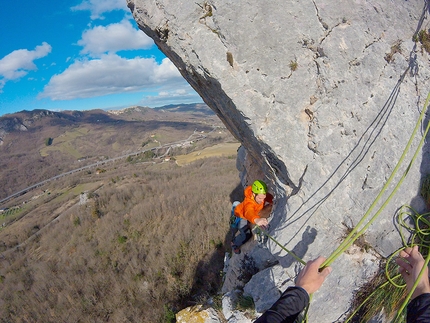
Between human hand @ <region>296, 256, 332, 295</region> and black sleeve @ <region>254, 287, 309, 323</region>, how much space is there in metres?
0.10

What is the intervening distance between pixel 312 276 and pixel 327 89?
3.01 meters

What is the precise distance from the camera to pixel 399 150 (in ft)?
12.6

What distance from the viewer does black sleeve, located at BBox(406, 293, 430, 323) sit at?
1.88 metres

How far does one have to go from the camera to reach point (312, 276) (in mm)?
2238

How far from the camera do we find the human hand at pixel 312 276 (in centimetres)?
219

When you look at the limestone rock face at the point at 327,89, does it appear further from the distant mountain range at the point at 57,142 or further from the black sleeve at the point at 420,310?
the distant mountain range at the point at 57,142

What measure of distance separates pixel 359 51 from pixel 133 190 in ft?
156

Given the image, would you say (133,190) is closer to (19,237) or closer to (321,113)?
(19,237)

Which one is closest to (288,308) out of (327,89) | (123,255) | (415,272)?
(415,272)

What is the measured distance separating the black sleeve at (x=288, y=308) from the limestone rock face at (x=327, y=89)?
7.43 feet

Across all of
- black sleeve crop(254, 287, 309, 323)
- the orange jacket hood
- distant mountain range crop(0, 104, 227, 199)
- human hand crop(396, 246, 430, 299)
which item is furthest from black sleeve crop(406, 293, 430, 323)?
distant mountain range crop(0, 104, 227, 199)

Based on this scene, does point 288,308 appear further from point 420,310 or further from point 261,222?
point 261,222

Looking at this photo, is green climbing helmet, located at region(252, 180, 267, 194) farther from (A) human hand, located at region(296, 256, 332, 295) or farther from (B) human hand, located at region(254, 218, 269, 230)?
(A) human hand, located at region(296, 256, 332, 295)

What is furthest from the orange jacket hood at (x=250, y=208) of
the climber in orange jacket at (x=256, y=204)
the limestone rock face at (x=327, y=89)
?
the limestone rock face at (x=327, y=89)
